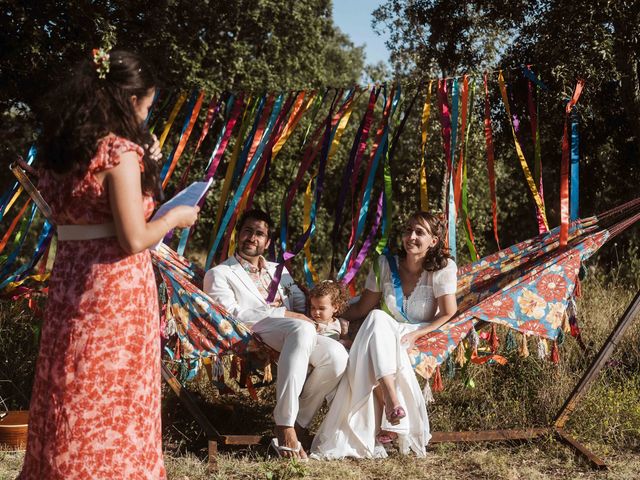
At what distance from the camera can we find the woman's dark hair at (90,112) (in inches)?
80.6

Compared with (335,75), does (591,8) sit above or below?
below

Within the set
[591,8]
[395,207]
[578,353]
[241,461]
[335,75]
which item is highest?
[335,75]

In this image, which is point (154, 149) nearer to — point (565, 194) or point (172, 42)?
point (565, 194)

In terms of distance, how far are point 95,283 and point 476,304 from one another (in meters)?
2.24

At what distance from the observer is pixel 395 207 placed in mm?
8648

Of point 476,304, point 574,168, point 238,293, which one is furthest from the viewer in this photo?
point 574,168

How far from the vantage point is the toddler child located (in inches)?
154

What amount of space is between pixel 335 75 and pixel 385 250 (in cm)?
1112

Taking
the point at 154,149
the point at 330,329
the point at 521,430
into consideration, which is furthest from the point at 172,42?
the point at 154,149

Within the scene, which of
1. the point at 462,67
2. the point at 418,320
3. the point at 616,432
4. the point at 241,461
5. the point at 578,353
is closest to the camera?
the point at 241,461

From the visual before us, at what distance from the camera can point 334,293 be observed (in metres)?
3.94

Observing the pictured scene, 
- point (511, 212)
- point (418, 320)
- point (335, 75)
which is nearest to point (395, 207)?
point (511, 212)

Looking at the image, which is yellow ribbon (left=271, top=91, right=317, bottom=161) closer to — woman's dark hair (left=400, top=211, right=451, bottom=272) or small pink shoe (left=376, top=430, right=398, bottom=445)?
woman's dark hair (left=400, top=211, right=451, bottom=272)

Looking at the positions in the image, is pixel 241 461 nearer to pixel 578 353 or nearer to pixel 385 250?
pixel 385 250
